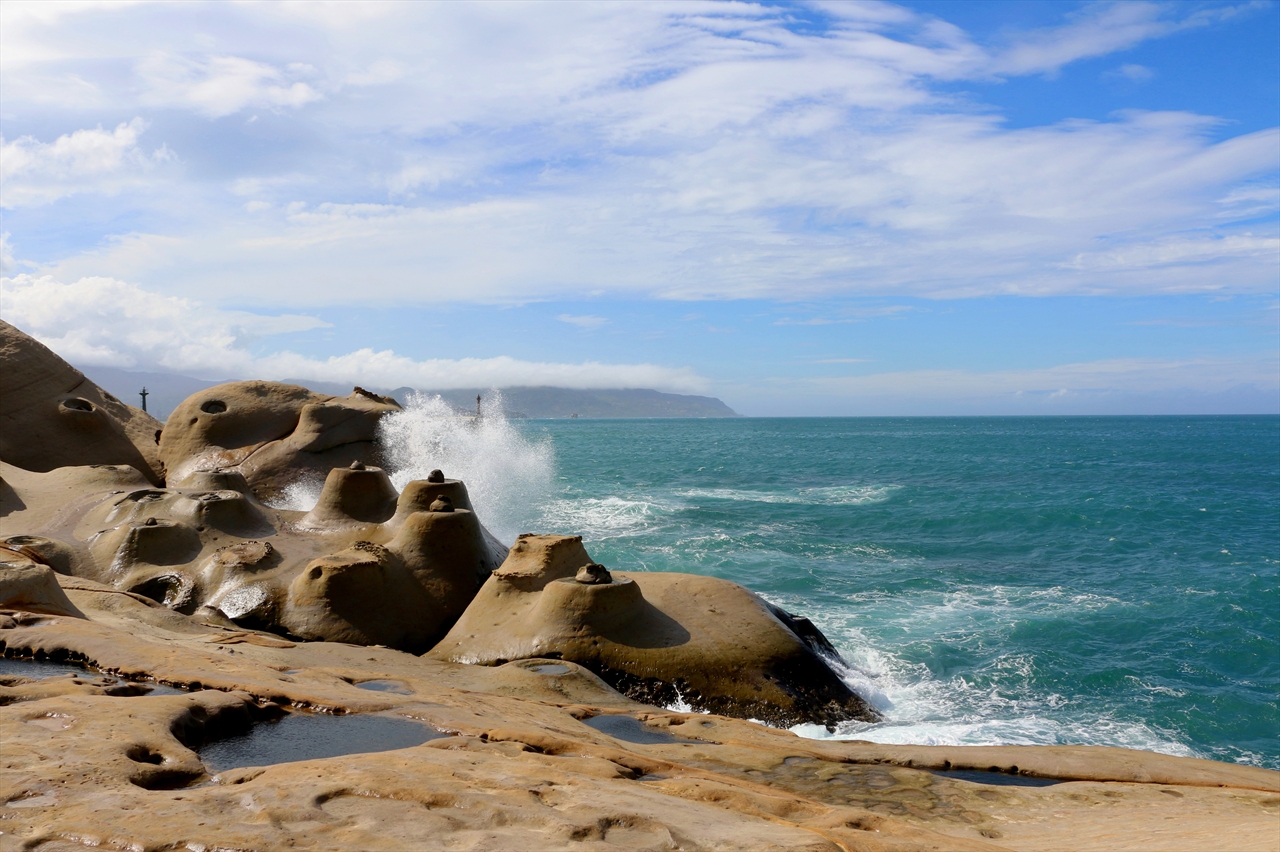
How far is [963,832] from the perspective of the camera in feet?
14.4

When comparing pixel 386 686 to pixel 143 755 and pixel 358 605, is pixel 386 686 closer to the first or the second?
pixel 143 755

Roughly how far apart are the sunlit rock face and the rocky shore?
0.03 metres

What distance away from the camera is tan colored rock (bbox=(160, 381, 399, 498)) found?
13734 millimetres

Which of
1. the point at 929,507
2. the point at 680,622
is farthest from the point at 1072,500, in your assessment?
the point at 680,622

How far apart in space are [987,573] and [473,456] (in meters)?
10.9

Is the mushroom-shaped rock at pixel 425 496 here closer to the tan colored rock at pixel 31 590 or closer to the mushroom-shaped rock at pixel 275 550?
the mushroom-shaped rock at pixel 275 550

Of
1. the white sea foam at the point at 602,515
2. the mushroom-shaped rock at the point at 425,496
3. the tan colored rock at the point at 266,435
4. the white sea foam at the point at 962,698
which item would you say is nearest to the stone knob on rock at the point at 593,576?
the white sea foam at the point at 962,698

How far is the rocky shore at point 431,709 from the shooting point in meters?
3.32

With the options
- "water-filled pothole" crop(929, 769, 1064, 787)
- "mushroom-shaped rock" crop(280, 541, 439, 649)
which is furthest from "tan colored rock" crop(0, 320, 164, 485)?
"water-filled pothole" crop(929, 769, 1064, 787)

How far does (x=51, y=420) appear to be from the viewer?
14125mm

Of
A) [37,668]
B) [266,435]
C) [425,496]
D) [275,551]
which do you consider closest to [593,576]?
[425,496]

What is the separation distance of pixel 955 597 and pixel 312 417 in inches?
450

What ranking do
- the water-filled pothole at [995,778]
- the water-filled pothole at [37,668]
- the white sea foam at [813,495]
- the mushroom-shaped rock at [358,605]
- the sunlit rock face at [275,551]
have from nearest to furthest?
1. the water-filled pothole at [37,668]
2. the water-filled pothole at [995,778]
3. the mushroom-shaped rock at [358,605]
4. the sunlit rock face at [275,551]
5. the white sea foam at [813,495]

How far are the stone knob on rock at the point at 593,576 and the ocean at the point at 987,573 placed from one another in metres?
2.31
